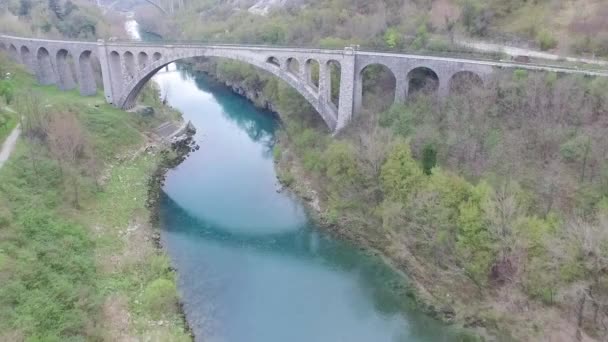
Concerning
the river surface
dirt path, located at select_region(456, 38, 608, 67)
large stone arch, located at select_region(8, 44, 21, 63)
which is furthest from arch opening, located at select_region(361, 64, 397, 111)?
large stone arch, located at select_region(8, 44, 21, 63)

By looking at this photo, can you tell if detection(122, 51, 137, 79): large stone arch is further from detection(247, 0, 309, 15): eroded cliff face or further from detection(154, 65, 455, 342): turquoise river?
detection(247, 0, 309, 15): eroded cliff face

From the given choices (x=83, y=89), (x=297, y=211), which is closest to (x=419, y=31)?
(x=297, y=211)

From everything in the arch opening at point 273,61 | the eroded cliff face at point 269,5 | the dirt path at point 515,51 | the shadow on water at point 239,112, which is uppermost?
the eroded cliff face at point 269,5

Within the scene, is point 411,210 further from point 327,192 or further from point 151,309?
point 151,309

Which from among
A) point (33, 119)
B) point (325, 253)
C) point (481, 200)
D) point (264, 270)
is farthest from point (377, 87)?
point (33, 119)

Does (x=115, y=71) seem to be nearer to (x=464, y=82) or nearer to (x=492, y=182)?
(x=464, y=82)

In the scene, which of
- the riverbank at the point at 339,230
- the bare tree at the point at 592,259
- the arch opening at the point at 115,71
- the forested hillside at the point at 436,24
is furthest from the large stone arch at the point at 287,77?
the bare tree at the point at 592,259

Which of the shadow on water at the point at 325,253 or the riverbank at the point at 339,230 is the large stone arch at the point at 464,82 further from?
the shadow on water at the point at 325,253
